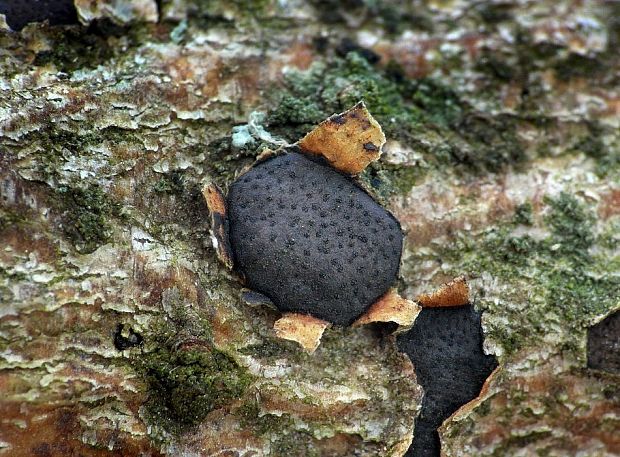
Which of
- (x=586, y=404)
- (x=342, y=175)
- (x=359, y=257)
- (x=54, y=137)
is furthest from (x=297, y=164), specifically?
(x=586, y=404)

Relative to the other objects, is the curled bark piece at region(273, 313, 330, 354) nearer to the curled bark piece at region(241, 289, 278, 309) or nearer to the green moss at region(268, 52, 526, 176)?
the curled bark piece at region(241, 289, 278, 309)

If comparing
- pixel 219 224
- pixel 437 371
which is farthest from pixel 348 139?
pixel 437 371

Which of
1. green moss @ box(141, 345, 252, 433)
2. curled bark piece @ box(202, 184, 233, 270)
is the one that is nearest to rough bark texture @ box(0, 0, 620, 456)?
green moss @ box(141, 345, 252, 433)

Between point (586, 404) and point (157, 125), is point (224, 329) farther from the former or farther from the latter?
point (586, 404)

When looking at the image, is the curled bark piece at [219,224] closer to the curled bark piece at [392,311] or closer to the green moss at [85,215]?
the green moss at [85,215]

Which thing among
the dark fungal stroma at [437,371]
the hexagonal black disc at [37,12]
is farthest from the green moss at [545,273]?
the hexagonal black disc at [37,12]

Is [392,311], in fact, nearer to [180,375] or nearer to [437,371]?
[437,371]
